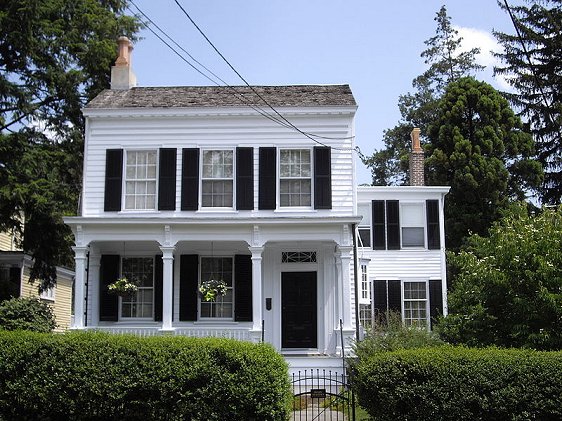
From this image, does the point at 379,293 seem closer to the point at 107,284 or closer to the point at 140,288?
the point at 140,288

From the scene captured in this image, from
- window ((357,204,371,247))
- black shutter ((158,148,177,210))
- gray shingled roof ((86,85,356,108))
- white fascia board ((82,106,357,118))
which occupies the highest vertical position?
gray shingled roof ((86,85,356,108))

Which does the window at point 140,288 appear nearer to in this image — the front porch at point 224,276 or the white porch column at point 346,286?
the front porch at point 224,276

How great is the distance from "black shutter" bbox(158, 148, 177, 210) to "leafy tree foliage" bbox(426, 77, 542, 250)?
13.1 metres

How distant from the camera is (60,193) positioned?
2364 centimetres

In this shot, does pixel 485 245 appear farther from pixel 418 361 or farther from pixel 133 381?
pixel 133 381

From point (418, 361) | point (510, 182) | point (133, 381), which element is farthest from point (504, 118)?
point (133, 381)

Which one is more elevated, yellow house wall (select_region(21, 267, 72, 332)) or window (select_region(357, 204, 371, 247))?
window (select_region(357, 204, 371, 247))

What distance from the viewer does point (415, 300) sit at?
2356 cm

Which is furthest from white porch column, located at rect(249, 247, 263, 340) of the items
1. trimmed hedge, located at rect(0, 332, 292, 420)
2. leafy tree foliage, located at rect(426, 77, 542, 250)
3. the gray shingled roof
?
leafy tree foliage, located at rect(426, 77, 542, 250)

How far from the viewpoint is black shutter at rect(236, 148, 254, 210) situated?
2022 centimetres

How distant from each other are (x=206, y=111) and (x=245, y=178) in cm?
231

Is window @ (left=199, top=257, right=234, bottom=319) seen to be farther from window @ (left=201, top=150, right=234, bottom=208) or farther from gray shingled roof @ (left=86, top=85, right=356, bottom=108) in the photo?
gray shingled roof @ (left=86, top=85, right=356, bottom=108)

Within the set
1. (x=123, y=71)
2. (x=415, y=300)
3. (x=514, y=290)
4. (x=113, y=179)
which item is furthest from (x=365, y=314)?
(x=123, y=71)

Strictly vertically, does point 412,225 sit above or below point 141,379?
above
